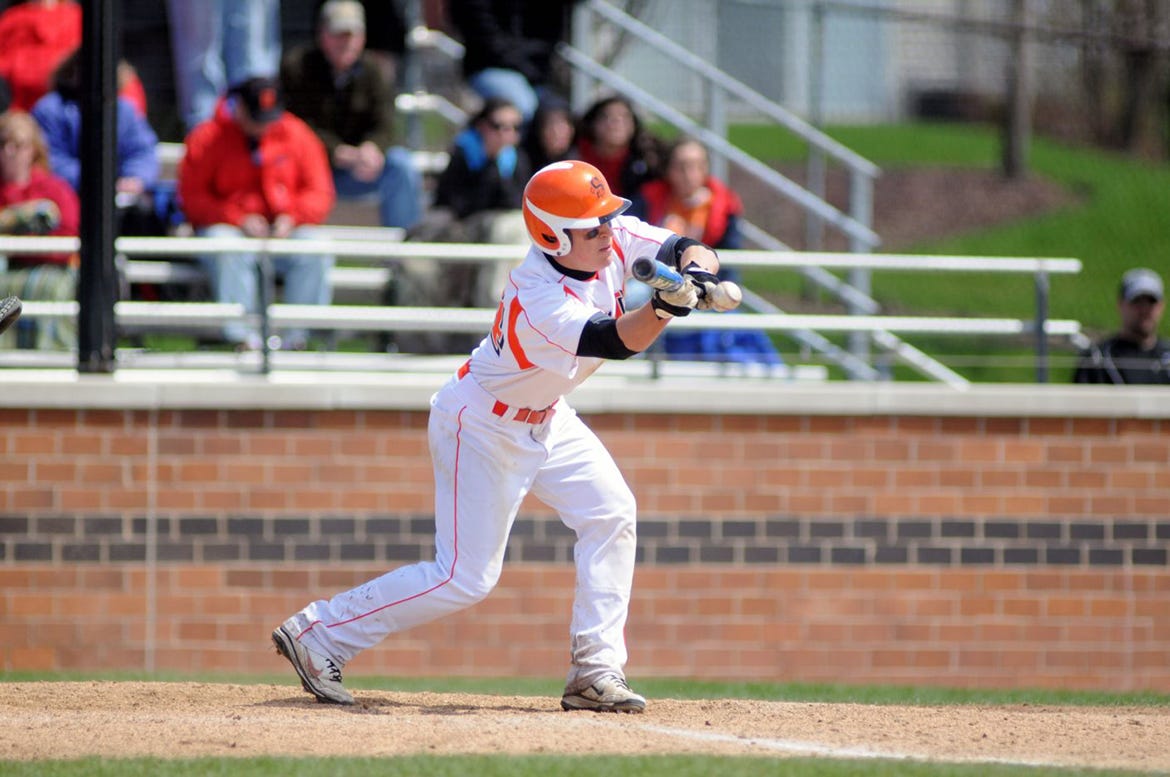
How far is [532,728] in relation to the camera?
569 centimetres

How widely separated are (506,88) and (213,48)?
2102 mm

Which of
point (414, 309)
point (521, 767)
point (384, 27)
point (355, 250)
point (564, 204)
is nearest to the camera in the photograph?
point (521, 767)

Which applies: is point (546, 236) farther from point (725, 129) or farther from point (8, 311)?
point (725, 129)

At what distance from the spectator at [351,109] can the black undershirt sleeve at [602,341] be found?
17.4 ft

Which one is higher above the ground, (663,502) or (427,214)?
(427,214)

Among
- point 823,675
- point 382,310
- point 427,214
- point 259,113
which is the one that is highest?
point 259,113

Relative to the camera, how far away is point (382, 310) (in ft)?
30.1

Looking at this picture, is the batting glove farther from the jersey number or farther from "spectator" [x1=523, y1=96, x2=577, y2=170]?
"spectator" [x1=523, y1=96, x2=577, y2=170]

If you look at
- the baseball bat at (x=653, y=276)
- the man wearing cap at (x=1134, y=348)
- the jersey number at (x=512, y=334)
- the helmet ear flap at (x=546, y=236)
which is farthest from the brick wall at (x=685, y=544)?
the baseball bat at (x=653, y=276)

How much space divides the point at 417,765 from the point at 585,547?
4.55 ft

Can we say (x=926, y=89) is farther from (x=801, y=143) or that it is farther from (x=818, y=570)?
(x=818, y=570)

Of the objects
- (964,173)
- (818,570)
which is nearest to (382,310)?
(818,570)

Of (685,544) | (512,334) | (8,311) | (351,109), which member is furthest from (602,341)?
(351,109)

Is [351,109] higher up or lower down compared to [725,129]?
lower down
